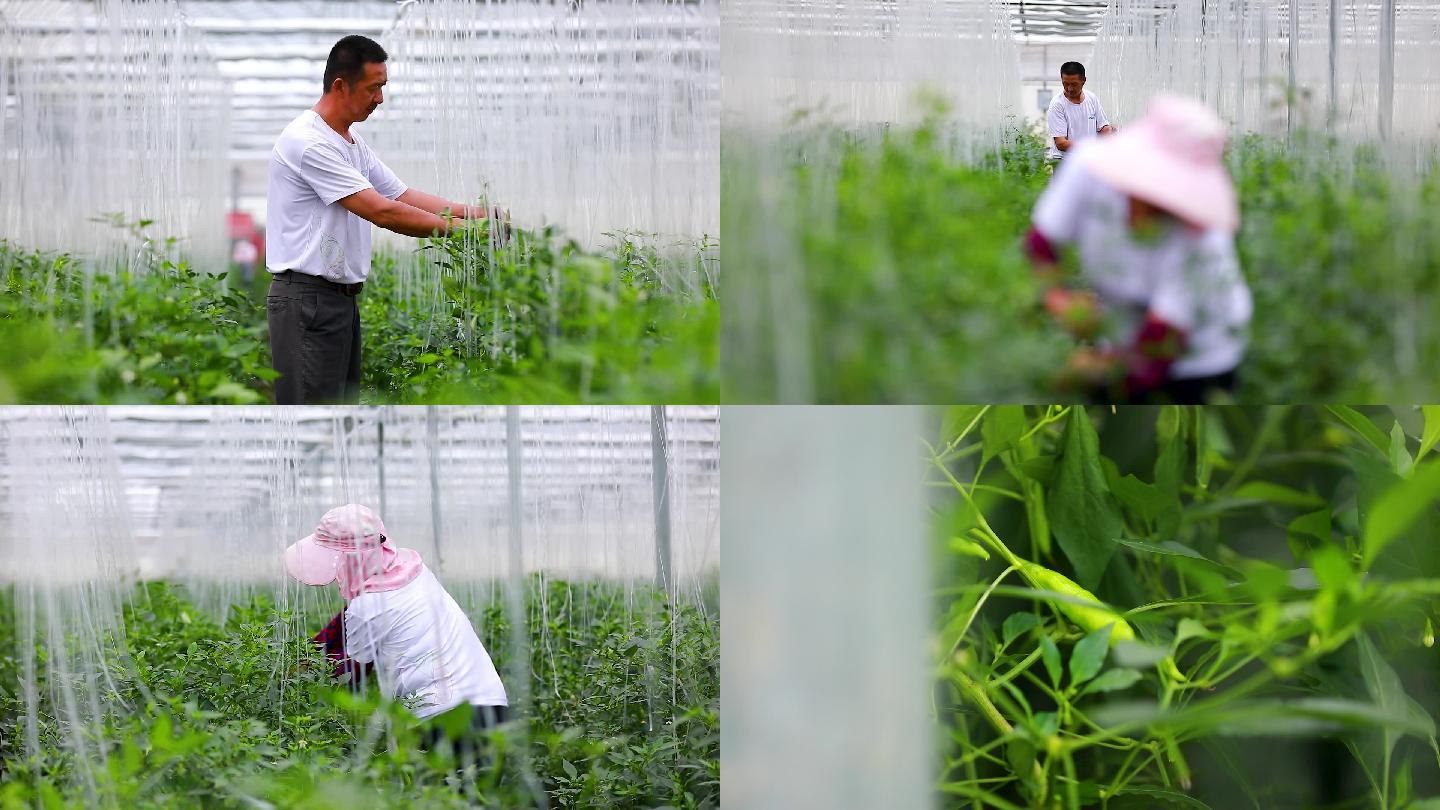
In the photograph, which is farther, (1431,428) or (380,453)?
(380,453)

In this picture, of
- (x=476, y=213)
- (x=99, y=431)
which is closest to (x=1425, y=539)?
(x=476, y=213)

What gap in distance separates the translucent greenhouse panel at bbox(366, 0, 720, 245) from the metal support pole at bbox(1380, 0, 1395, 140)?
0.91 m

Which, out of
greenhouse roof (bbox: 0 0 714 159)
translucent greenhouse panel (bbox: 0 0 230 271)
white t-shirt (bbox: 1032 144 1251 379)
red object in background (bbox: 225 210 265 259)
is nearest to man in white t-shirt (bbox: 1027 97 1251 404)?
white t-shirt (bbox: 1032 144 1251 379)

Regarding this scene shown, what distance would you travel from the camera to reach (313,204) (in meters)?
1.58

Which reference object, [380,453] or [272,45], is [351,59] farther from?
[272,45]

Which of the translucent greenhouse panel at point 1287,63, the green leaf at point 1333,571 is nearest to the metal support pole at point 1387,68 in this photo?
the translucent greenhouse panel at point 1287,63

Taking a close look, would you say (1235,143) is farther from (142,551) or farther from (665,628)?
(142,551)

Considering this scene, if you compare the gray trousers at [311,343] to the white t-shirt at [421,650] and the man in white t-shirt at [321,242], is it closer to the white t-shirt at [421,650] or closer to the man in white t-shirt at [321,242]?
the man in white t-shirt at [321,242]

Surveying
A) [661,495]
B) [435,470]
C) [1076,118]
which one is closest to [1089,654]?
[661,495]

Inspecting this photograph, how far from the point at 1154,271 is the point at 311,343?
3.68 feet

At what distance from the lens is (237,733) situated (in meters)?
1.46

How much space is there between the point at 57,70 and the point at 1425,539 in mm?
2033

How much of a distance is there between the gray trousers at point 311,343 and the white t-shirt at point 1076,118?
3.41ft

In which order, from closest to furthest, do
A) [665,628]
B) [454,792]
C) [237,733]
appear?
[454,792] → [237,733] → [665,628]
